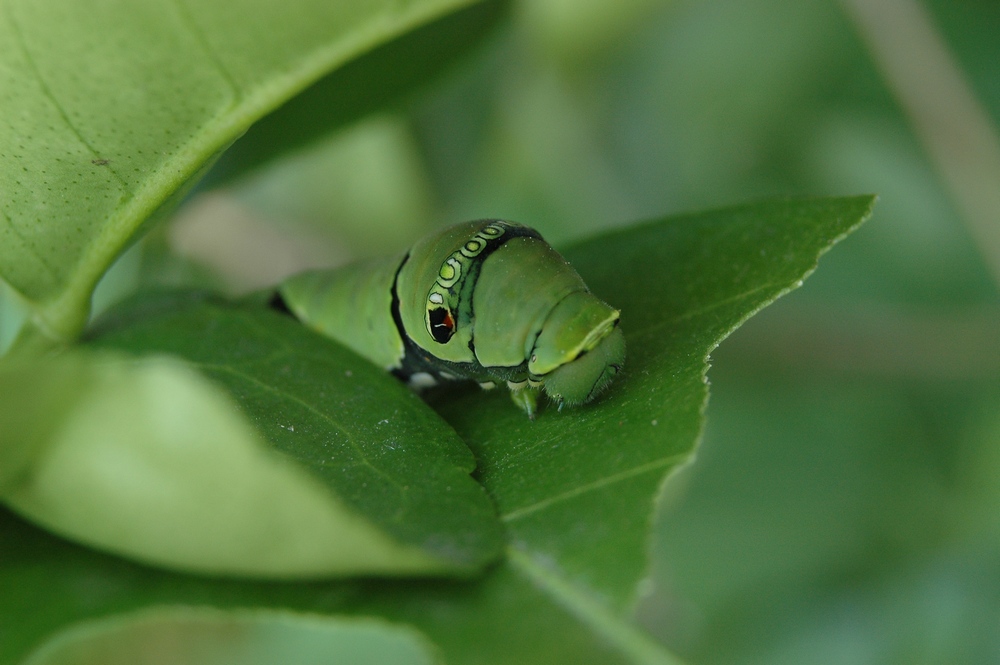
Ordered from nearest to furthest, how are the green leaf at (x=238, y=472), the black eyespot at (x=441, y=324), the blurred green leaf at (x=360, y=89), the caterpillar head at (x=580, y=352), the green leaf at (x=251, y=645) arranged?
the green leaf at (x=238, y=472)
the caterpillar head at (x=580, y=352)
the black eyespot at (x=441, y=324)
the blurred green leaf at (x=360, y=89)
the green leaf at (x=251, y=645)

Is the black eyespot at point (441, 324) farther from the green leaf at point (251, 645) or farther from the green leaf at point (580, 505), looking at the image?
the green leaf at point (251, 645)

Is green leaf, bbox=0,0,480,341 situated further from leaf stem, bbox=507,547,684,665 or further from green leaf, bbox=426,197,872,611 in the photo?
leaf stem, bbox=507,547,684,665

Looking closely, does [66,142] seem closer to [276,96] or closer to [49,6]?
[49,6]

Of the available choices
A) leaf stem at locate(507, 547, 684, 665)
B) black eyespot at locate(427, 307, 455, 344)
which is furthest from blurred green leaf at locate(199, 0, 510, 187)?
leaf stem at locate(507, 547, 684, 665)

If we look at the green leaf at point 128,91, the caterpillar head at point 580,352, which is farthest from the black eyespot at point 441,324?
the green leaf at point 128,91

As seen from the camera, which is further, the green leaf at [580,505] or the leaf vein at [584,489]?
the leaf vein at [584,489]

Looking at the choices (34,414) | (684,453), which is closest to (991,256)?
(684,453)
